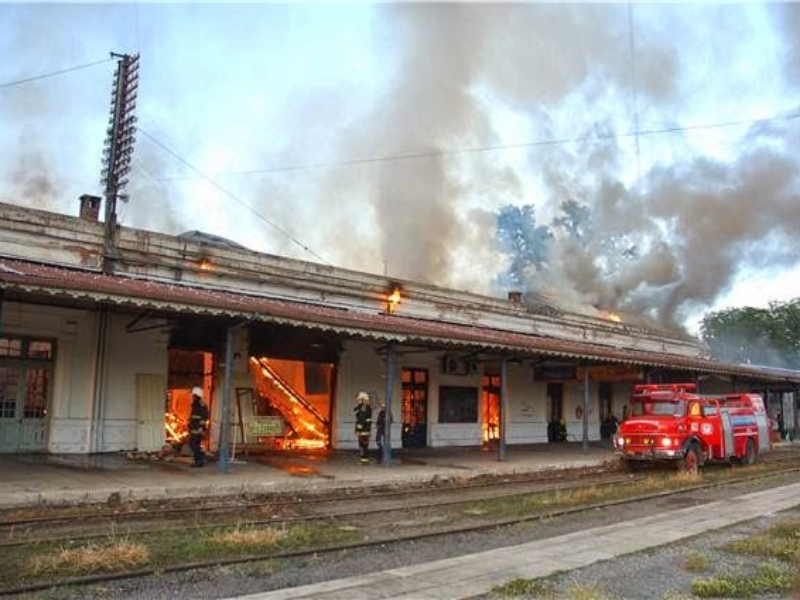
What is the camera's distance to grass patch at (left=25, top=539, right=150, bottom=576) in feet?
24.9

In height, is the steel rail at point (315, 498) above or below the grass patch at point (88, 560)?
below

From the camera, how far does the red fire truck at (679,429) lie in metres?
18.8

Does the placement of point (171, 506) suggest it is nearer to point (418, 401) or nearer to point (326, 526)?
point (326, 526)

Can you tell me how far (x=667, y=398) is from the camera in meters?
19.7

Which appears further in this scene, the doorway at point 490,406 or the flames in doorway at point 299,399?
the doorway at point 490,406

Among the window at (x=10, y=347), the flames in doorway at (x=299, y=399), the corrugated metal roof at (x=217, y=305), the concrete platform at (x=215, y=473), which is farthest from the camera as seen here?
the flames in doorway at (x=299, y=399)

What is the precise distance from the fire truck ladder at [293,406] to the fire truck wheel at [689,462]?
32.9 ft

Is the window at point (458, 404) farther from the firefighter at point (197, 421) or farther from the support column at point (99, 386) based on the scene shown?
the support column at point (99, 386)

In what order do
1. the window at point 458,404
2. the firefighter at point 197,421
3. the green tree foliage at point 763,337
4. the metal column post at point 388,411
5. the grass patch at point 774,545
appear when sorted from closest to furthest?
the grass patch at point 774,545, the firefighter at point 197,421, the metal column post at point 388,411, the window at point 458,404, the green tree foliage at point 763,337

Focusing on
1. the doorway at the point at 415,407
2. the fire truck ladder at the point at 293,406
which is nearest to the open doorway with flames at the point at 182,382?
the fire truck ladder at the point at 293,406

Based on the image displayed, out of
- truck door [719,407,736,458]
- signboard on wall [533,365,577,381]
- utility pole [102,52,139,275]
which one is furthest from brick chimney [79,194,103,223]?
truck door [719,407,736,458]

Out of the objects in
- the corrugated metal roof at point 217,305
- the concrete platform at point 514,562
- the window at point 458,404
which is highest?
the corrugated metal roof at point 217,305

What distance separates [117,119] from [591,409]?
22370 millimetres

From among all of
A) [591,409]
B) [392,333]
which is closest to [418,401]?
[392,333]
